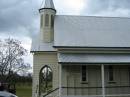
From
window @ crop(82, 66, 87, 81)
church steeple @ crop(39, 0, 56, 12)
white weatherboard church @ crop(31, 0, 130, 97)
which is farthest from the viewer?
church steeple @ crop(39, 0, 56, 12)

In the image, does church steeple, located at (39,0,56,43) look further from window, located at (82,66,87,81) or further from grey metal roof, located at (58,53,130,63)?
window, located at (82,66,87,81)

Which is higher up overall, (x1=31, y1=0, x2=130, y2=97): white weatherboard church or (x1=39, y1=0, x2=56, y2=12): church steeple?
(x1=39, y1=0, x2=56, y2=12): church steeple

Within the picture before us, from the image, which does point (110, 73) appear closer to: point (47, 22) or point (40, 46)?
point (40, 46)

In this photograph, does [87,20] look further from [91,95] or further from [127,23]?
[91,95]

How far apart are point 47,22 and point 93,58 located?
6973 mm

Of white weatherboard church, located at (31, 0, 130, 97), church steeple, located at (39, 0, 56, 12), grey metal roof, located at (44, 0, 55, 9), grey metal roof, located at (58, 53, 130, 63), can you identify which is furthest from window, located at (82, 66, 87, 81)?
grey metal roof, located at (44, 0, 55, 9)

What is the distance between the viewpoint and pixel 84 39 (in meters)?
26.4

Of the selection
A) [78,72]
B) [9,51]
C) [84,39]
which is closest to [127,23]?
[84,39]

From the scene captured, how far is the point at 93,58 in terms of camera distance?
24.4m

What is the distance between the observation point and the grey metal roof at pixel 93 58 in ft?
78.0

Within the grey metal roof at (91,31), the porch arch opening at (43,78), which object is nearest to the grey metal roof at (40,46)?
the grey metal roof at (91,31)

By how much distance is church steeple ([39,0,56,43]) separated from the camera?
28478mm

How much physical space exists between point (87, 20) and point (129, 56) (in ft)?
22.1

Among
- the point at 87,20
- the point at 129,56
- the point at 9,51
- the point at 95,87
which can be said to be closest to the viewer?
the point at 95,87
